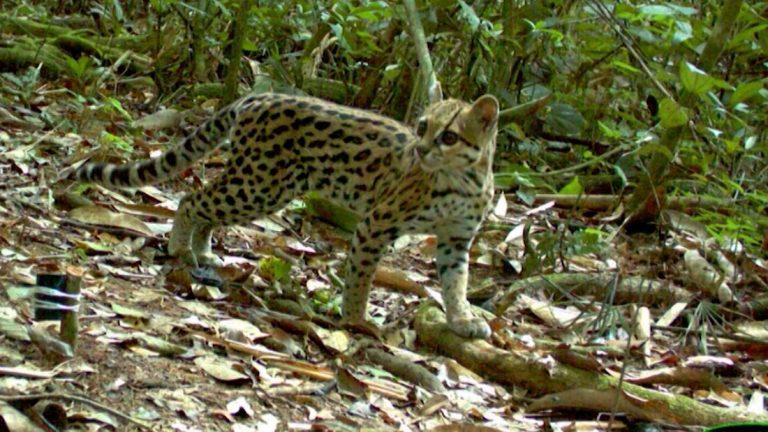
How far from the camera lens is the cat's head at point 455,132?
546cm

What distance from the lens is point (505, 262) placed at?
23.6 feet

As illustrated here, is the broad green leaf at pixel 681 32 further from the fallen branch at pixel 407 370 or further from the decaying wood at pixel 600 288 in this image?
the fallen branch at pixel 407 370

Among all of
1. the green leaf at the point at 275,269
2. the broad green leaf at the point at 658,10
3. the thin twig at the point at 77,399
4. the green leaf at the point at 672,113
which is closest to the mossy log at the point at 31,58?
the green leaf at the point at 275,269

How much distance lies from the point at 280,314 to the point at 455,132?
1300 millimetres

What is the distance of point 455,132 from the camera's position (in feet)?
18.0

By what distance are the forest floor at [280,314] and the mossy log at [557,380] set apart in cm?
5

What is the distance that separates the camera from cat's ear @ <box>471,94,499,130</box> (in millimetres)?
5508

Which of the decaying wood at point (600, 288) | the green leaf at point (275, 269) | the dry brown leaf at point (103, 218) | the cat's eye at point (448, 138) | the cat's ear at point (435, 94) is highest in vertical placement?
the cat's ear at point (435, 94)

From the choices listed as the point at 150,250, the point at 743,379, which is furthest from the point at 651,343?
the point at 150,250

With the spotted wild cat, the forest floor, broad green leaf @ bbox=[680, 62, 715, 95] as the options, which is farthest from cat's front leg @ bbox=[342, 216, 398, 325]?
broad green leaf @ bbox=[680, 62, 715, 95]

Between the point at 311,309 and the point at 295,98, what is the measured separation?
4.51 feet

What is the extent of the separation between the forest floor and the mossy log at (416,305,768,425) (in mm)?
50

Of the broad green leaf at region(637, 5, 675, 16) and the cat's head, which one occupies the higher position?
the broad green leaf at region(637, 5, 675, 16)

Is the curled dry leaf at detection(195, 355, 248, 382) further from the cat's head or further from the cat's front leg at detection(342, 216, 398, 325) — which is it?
the cat's head
